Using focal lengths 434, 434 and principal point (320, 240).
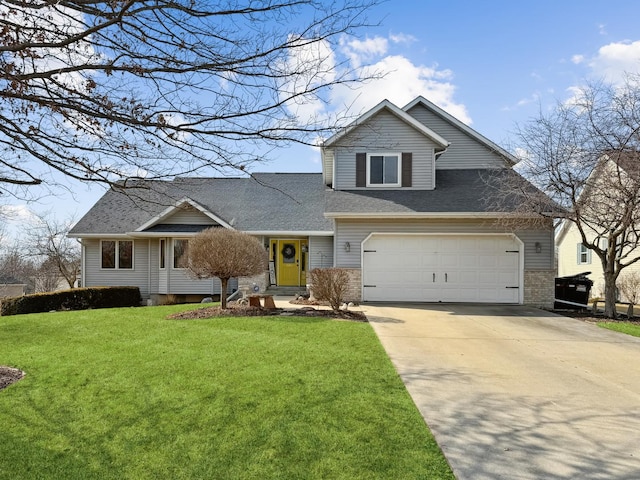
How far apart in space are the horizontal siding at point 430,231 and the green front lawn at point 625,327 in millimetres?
3519

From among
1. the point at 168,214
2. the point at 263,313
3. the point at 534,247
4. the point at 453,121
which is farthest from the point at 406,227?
the point at 168,214

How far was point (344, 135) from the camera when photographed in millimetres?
5562

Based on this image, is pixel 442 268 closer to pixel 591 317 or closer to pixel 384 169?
pixel 384 169

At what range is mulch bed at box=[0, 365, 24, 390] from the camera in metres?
6.07

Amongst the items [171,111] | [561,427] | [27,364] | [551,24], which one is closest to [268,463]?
[561,427]

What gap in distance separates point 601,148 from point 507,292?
5.34m

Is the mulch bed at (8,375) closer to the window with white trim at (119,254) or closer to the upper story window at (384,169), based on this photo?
the upper story window at (384,169)

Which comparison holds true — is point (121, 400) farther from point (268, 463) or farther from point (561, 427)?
point (561, 427)

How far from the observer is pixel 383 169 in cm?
1590

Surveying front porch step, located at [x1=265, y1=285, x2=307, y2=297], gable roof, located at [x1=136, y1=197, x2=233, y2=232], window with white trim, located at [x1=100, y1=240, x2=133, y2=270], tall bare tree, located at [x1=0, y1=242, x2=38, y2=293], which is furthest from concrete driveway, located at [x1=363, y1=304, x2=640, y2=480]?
tall bare tree, located at [x1=0, y1=242, x2=38, y2=293]

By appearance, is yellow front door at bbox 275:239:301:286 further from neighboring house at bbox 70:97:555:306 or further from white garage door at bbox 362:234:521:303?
white garage door at bbox 362:234:521:303

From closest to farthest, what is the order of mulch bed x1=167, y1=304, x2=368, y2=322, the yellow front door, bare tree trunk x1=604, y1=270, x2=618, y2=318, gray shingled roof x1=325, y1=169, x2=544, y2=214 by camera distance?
1. mulch bed x1=167, y1=304, x2=368, y2=322
2. bare tree trunk x1=604, y1=270, x2=618, y2=318
3. gray shingled roof x1=325, y1=169, x2=544, y2=214
4. the yellow front door

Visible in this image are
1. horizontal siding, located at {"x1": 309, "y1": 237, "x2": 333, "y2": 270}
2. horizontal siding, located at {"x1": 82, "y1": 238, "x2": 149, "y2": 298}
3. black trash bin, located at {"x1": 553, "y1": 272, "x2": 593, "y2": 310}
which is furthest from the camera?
horizontal siding, located at {"x1": 82, "y1": 238, "x2": 149, "y2": 298}

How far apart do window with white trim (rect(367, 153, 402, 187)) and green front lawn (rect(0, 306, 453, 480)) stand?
28.2ft
